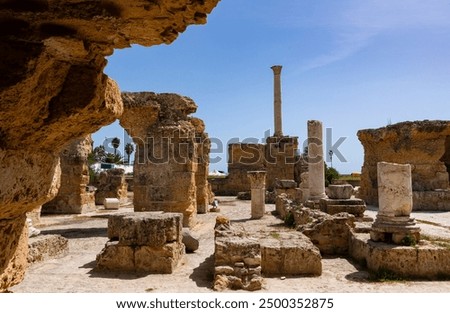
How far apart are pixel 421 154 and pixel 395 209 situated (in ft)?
40.6

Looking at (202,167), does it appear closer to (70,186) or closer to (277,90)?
(70,186)

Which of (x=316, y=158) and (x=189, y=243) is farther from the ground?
(x=316, y=158)

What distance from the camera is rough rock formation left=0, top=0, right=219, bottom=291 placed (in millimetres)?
1825

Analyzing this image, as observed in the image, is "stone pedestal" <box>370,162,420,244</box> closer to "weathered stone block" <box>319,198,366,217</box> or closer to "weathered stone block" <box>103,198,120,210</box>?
"weathered stone block" <box>319,198,366,217</box>

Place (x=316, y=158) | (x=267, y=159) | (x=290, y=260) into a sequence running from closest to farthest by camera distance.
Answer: (x=290, y=260) < (x=316, y=158) < (x=267, y=159)

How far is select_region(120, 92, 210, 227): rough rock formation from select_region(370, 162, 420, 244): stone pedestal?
18.6 feet

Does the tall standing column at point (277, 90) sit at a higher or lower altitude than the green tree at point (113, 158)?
higher

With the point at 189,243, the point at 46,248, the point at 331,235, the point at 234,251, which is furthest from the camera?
the point at 331,235

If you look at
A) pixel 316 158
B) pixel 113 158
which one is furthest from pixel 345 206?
pixel 113 158

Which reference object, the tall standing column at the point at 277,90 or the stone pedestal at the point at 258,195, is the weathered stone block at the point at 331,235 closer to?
the stone pedestal at the point at 258,195

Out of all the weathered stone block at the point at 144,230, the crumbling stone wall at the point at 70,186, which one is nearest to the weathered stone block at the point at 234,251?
the weathered stone block at the point at 144,230

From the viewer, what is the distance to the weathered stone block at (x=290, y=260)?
672 centimetres

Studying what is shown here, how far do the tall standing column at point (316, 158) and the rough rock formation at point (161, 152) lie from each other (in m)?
4.60

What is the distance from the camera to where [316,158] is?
13625mm
